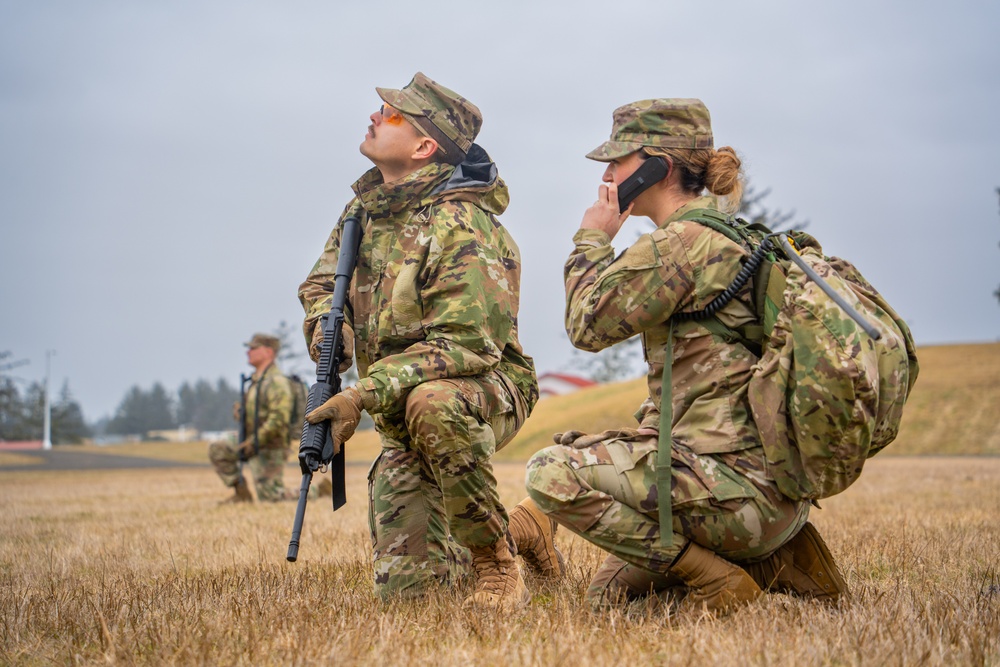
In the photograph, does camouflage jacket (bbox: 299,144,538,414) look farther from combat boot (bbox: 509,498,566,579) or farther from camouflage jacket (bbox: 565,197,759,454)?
camouflage jacket (bbox: 565,197,759,454)

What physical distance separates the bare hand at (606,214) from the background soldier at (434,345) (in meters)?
0.74

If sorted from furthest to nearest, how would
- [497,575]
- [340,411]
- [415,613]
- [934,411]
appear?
[934,411]
[497,575]
[340,411]
[415,613]

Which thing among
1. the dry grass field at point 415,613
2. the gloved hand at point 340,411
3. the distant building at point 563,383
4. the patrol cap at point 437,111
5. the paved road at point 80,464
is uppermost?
the distant building at point 563,383

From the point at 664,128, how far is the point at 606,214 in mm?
429

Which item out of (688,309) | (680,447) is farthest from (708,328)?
(680,447)

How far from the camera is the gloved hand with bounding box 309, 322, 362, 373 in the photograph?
4.98 meters

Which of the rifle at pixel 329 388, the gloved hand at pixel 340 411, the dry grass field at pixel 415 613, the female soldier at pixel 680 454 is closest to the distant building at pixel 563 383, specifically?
the dry grass field at pixel 415 613

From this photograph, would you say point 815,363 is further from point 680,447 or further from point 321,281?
point 321,281

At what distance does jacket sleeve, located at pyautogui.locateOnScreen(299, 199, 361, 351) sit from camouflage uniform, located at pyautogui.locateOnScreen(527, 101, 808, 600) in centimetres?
187

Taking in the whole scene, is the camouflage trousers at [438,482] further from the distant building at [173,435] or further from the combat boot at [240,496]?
the distant building at [173,435]

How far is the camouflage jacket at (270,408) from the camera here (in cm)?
1380

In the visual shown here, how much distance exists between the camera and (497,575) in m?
4.64

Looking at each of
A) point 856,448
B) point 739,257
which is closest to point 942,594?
point 856,448

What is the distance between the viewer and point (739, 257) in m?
3.72
